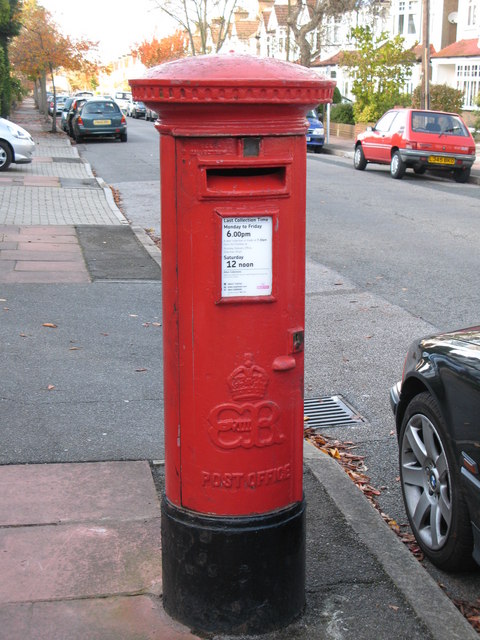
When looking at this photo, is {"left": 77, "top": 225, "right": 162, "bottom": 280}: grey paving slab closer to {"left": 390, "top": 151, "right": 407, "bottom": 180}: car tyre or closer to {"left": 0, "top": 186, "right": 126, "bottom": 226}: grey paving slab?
{"left": 0, "top": 186, "right": 126, "bottom": 226}: grey paving slab

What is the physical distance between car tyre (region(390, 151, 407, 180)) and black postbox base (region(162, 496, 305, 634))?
1922 cm

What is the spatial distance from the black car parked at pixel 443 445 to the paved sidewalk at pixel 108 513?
0.18m

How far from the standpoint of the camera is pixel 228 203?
108 inches

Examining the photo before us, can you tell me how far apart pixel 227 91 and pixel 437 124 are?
19.9m

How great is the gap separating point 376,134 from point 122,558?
809 inches

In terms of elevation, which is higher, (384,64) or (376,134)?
(384,64)

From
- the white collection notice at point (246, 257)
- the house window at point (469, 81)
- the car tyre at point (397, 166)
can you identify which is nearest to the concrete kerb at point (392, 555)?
the white collection notice at point (246, 257)

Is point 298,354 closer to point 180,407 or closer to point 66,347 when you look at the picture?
point 180,407

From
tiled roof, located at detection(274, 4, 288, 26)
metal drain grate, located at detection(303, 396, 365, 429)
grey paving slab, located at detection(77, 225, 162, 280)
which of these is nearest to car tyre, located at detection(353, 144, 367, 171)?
grey paving slab, located at detection(77, 225, 162, 280)

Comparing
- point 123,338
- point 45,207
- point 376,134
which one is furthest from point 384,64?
point 123,338

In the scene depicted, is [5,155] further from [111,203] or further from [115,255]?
[115,255]

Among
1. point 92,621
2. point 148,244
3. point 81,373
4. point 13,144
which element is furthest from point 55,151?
point 92,621

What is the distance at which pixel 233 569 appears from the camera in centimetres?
295

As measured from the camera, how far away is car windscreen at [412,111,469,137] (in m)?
21.2
